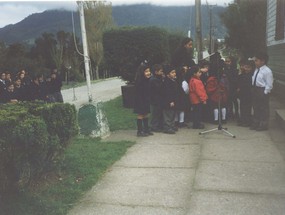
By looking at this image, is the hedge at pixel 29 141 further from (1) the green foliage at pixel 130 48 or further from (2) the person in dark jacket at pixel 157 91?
(1) the green foliage at pixel 130 48

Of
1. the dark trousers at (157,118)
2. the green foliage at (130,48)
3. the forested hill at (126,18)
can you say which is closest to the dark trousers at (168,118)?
the dark trousers at (157,118)

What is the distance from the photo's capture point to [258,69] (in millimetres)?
8344

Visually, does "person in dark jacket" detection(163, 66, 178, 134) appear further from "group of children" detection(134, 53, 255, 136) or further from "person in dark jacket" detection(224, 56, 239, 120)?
"person in dark jacket" detection(224, 56, 239, 120)

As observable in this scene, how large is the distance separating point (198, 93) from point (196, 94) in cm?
8

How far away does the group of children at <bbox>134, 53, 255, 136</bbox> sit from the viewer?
844 cm

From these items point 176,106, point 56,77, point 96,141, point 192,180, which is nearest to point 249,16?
point 56,77

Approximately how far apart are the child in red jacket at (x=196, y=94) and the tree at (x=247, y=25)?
47.3 feet

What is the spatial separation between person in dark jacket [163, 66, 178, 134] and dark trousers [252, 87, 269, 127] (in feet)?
5.73

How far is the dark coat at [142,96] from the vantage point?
27.1 ft

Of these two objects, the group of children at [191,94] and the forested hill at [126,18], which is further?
the forested hill at [126,18]

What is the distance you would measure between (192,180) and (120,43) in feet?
30.5

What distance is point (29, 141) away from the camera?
4598mm

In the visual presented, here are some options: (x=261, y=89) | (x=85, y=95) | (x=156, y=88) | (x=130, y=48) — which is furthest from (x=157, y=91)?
(x=85, y=95)

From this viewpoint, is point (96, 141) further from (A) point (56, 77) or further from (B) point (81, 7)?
(A) point (56, 77)
